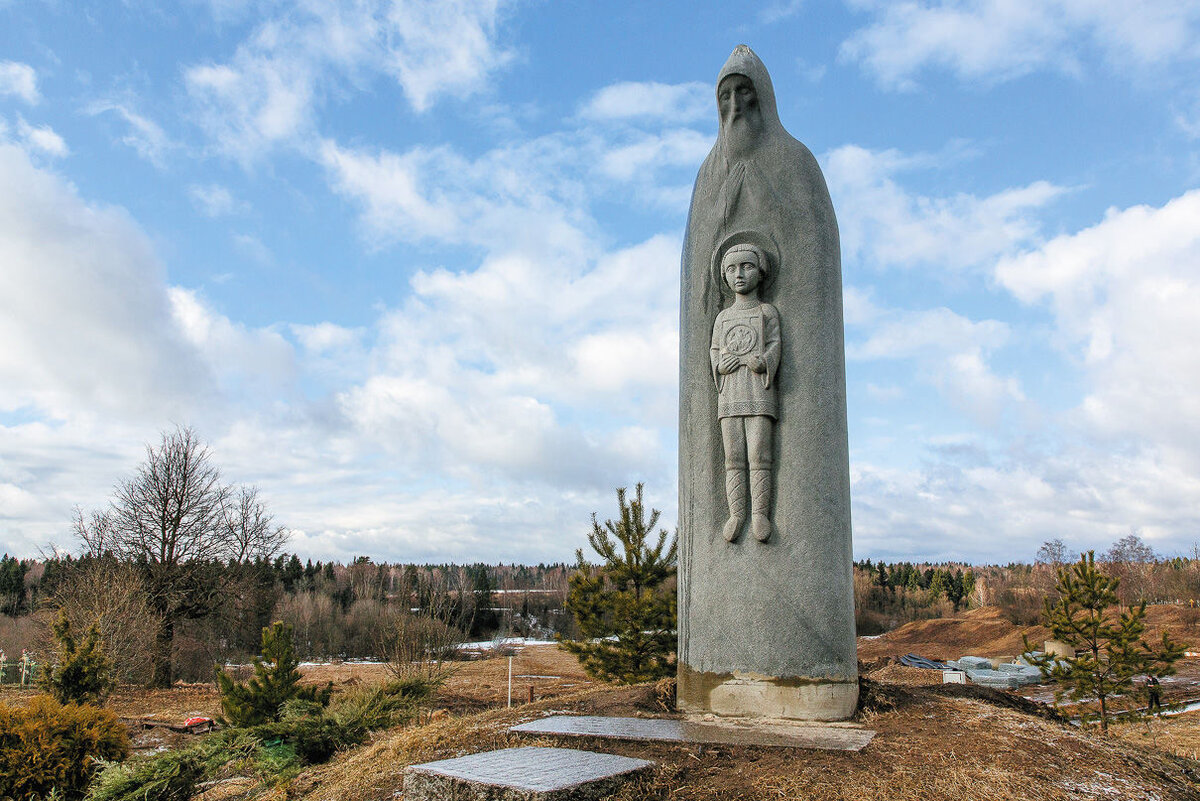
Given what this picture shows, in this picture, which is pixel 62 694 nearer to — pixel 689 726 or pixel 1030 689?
pixel 689 726

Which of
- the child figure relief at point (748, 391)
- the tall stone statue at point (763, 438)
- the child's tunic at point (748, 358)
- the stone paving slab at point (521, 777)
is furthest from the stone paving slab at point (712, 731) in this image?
the child's tunic at point (748, 358)

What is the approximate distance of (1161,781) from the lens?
5426mm

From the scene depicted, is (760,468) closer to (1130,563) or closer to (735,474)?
(735,474)

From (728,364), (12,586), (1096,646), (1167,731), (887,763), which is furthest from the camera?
(12,586)

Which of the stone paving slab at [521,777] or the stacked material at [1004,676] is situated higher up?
the stone paving slab at [521,777]

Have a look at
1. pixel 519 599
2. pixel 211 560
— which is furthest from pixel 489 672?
pixel 519 599

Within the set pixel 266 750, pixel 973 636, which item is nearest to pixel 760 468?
pixel 266 750

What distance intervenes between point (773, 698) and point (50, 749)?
742 cm

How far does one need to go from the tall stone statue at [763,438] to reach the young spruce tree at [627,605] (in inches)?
252

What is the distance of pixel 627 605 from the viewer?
547 inches

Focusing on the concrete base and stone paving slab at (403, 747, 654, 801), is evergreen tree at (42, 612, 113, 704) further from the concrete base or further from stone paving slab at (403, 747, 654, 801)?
stone paving slab at (403, 747, 654, 801)

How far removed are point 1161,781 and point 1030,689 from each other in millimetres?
20098

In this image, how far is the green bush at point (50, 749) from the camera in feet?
26.2

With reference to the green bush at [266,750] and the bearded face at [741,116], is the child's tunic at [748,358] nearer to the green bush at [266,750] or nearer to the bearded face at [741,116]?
the bearded face at [741,116]
